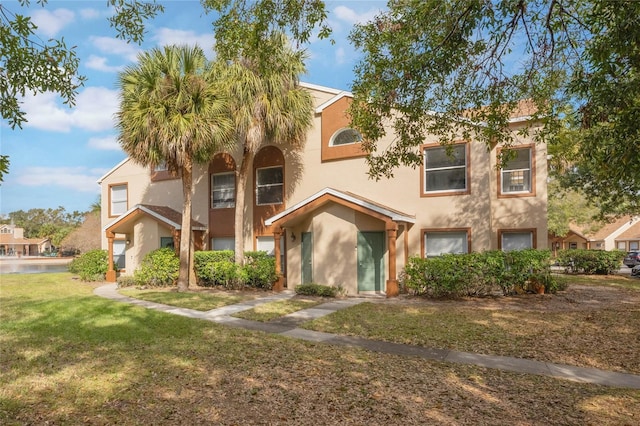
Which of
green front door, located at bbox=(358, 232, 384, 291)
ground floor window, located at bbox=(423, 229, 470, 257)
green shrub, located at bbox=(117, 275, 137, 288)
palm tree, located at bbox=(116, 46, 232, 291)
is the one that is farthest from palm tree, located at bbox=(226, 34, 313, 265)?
→ green shrub, located at bbox=(117, 275, 137, 288)

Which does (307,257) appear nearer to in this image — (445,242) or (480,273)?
(445,242)

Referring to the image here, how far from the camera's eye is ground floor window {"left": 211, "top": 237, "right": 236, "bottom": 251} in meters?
19.3

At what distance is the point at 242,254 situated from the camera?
55.4 ft

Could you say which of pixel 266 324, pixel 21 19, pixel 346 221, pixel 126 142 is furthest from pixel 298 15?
pixel 126 142

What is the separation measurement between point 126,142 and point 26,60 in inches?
442

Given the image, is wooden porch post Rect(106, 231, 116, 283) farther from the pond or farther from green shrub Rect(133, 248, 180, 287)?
the pond

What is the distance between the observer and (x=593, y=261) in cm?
2300

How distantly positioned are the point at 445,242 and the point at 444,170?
2732 mm

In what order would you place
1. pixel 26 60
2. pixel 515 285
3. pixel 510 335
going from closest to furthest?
pixel 26 60 < pixel 510 335 < pixel 515 285

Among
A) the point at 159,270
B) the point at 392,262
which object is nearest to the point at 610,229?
the point at 392,262

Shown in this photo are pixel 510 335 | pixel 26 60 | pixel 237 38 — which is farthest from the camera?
pixel 510 335

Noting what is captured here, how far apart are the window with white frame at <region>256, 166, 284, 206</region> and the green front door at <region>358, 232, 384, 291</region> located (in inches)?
193

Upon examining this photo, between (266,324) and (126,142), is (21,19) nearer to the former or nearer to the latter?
(266,324)

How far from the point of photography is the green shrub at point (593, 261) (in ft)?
74.8
